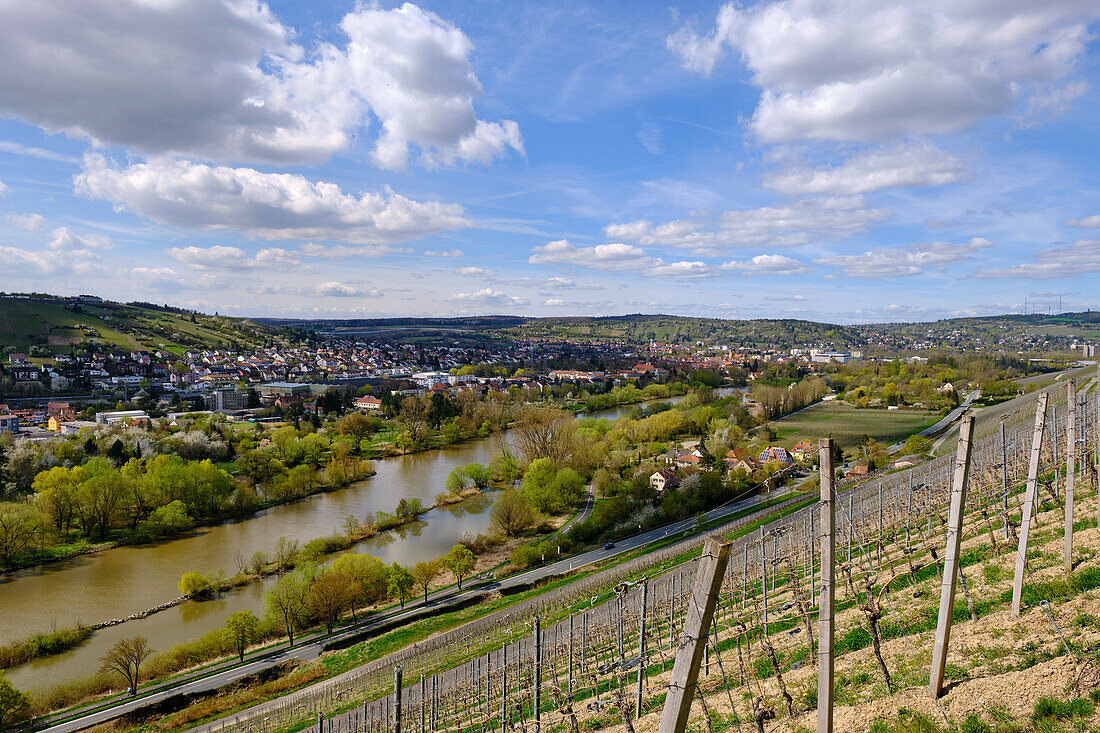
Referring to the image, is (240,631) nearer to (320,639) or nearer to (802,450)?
(320,639)

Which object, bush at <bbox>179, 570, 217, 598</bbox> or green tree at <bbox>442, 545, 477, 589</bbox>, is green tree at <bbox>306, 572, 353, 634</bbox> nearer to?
green tree at <bbox>442, 545, 477, 589</bbox>

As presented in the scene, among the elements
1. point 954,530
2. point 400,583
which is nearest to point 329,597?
point 400,583

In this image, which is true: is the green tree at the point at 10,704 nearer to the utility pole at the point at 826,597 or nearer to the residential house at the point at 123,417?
the utility pole at the point at 826,597

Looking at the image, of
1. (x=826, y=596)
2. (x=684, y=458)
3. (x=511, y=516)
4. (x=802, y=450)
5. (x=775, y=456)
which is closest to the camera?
(x=826, y=596)

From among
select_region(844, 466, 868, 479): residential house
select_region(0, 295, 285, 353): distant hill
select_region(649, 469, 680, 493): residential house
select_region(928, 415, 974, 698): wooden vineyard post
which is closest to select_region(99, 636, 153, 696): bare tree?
select_region(928, 415, 974, 698): wooden vineyard post

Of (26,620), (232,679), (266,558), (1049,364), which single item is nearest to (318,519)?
(266,558)

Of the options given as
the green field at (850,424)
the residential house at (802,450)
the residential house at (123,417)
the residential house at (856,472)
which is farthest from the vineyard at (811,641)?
the residential house at (123,417)

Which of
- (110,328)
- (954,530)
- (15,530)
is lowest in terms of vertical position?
(15,530)
